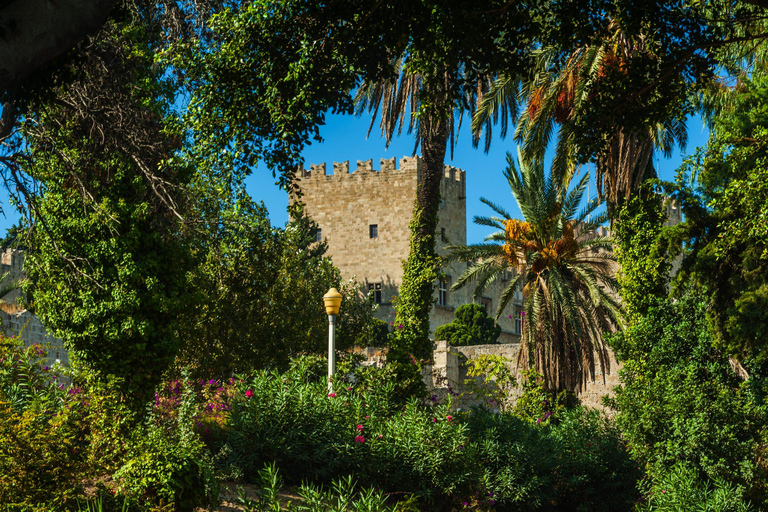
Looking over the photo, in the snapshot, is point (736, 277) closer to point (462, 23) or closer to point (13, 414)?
point (462, 23)

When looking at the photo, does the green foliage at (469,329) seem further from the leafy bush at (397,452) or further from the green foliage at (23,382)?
the green foliage at (23,382)

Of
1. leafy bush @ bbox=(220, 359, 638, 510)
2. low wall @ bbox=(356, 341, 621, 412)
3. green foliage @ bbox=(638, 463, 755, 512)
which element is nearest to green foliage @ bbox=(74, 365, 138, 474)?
leafy bush @ bbox=(220, 359, 638, 510)

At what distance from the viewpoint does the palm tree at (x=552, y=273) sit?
53.8ft

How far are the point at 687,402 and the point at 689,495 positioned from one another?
226cm

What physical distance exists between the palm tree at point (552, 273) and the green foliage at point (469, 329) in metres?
20.4

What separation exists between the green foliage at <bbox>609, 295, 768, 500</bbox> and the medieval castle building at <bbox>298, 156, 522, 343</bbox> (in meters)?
29.4

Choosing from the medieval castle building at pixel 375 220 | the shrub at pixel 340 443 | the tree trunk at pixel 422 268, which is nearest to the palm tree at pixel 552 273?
the tree trunk at pixel 422 268

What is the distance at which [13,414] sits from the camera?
6.67 m

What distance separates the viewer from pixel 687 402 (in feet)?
34.7

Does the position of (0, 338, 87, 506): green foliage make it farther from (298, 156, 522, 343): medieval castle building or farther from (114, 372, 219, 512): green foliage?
(298, 156, 522, 343): medieval castle building

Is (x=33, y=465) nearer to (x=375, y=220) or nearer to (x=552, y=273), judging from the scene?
(x=552, y=273)

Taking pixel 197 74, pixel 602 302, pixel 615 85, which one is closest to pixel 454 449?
pixel 615 85

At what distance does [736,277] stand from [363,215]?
32.5m

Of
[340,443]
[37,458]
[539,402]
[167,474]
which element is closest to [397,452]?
[340,443]
